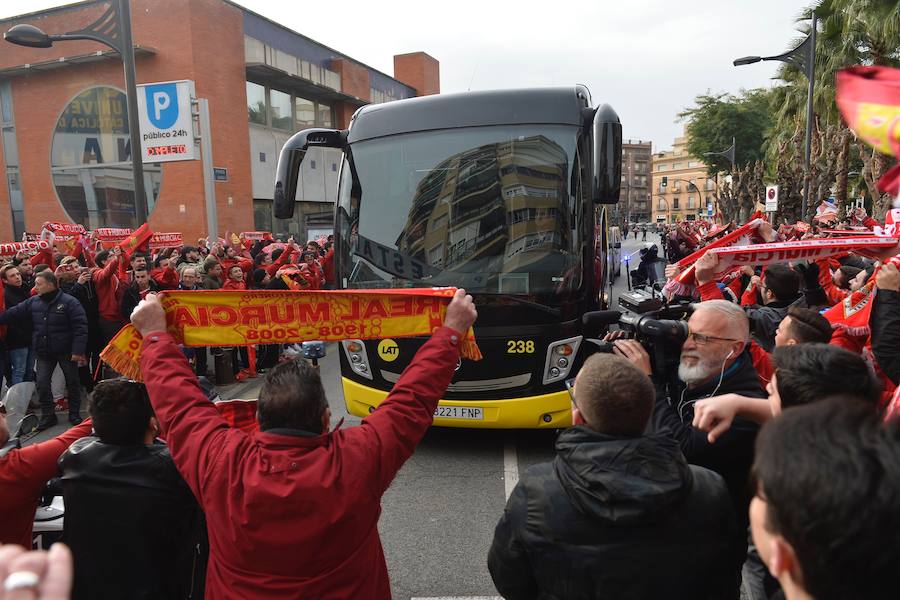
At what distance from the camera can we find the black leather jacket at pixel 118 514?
2.07m

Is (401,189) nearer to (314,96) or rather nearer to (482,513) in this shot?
(482,513)

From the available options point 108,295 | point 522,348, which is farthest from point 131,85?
point 522,348

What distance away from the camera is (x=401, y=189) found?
552cm

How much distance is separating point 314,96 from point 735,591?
34016 mm

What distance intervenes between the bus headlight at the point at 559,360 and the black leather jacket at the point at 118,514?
340 centimetres

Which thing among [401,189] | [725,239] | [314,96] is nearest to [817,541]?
[725,239]

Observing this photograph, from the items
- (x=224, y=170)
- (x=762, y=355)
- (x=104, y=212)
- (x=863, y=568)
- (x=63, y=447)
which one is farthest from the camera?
(x=104, y=212)

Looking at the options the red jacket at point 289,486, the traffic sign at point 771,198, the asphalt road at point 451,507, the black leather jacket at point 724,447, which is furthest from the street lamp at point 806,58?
the red jacket at point 289,486

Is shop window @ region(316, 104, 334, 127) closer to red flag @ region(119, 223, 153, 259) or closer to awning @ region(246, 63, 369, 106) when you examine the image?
awning @ region(246, 63, 369, 106)

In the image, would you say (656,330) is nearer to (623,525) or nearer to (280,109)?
(623,525)

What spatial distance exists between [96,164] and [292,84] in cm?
968

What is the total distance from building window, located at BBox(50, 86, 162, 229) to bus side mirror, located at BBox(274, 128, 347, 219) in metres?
23.2

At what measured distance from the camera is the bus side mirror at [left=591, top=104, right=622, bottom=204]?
15.9 ft

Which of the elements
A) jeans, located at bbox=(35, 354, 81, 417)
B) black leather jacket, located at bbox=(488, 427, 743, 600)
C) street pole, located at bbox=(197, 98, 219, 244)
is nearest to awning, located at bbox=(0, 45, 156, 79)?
street pole, located at bbox=(197, 98, 219, 244)
